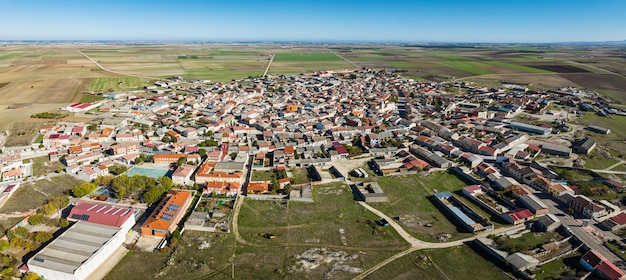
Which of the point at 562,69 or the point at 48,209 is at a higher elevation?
the point at 562,69

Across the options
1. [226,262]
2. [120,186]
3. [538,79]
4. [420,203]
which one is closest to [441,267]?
[420,203]

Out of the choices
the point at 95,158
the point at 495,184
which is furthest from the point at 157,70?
the point at 495,184

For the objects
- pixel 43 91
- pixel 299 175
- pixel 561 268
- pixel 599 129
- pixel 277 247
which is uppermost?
pixel 43 91

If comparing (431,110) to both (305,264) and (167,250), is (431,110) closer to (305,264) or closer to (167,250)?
(305,264)

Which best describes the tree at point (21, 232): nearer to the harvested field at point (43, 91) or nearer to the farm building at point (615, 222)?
the farm building at point (615, 222)

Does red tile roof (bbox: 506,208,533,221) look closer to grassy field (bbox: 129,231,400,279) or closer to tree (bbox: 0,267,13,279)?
grassy field (bbox: 129,231,400,279)

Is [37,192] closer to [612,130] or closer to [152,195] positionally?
[152,195]

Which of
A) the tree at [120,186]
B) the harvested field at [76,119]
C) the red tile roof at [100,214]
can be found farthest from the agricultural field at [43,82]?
the red tile roof at [100,214]
